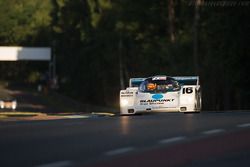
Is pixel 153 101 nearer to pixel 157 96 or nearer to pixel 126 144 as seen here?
pixel 157 96

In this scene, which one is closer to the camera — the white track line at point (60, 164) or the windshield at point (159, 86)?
the white track line at point (60, 164)

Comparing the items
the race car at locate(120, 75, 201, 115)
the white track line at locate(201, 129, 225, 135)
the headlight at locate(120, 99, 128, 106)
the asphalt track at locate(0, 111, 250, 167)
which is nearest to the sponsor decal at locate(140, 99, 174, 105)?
the race car at locate(120, 75, 201, 115)

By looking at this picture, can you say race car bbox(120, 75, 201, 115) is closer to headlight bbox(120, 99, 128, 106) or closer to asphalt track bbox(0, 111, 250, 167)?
headlight bbox(120, 99, 128, 106)

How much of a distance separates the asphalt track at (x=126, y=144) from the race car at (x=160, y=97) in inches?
233

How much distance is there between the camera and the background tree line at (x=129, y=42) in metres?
53.7

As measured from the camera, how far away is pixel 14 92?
346 ft

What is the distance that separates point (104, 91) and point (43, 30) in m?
17.1

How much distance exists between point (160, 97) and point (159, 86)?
0.48m

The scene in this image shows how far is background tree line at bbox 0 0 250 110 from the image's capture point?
53719 mm

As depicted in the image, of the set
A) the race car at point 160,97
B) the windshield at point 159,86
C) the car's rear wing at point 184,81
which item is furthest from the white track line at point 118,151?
the car's rear wing at point 184,81

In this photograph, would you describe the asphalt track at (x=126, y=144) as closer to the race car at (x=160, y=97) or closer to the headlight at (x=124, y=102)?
the race car at (x=160, y=97)

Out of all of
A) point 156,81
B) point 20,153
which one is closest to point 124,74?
point 156,81

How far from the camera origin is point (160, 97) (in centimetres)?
2508

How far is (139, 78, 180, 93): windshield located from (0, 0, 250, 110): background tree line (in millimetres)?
26519
